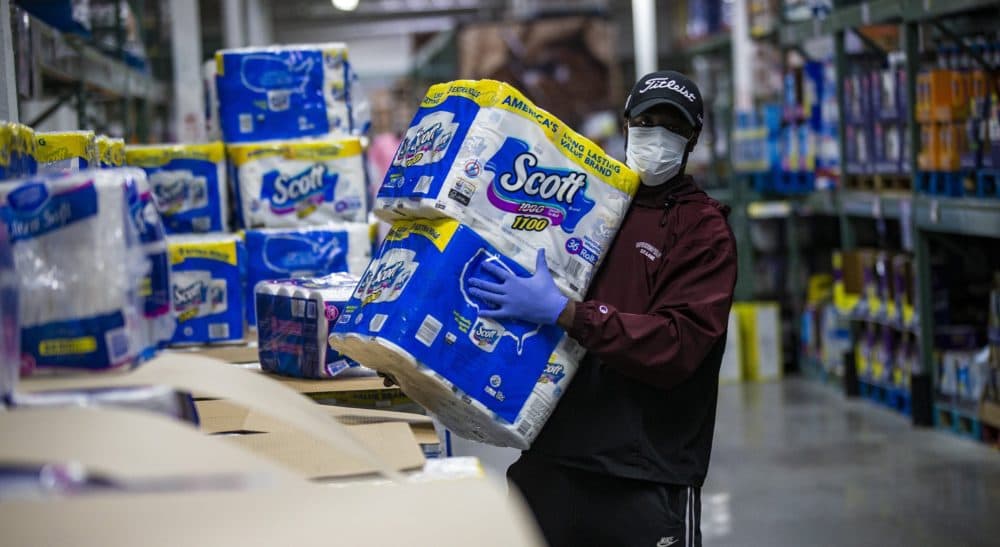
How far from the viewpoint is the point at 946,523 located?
5.69 m

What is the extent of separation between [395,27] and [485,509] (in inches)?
940

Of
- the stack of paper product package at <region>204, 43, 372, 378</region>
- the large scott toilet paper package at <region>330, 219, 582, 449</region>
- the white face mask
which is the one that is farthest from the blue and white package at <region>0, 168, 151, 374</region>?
the stack of paper product package at <region>204, 43, 372, 378</region>

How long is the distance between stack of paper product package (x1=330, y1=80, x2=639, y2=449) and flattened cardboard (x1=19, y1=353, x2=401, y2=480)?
2.24ft

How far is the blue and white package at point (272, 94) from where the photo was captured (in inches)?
190

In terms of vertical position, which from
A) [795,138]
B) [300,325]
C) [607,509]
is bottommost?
[607,509]

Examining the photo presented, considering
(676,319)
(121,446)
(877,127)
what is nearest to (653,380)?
(676,319)

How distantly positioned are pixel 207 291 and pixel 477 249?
6.36ft

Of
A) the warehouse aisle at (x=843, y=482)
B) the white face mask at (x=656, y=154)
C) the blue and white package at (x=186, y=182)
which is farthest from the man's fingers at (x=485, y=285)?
the warehouse aisle at (x=843, y=482)

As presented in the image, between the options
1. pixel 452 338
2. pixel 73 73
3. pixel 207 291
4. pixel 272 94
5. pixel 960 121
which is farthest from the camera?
pixel 960 121

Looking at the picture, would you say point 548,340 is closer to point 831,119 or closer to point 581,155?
point 581,155

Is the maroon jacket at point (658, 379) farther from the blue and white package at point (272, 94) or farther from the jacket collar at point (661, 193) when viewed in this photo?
the blue and white package at point (272, 94)

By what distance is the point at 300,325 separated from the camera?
130 inches

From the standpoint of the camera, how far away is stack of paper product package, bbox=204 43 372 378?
4594 mm

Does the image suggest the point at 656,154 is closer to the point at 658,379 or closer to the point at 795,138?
the point at 658,379
